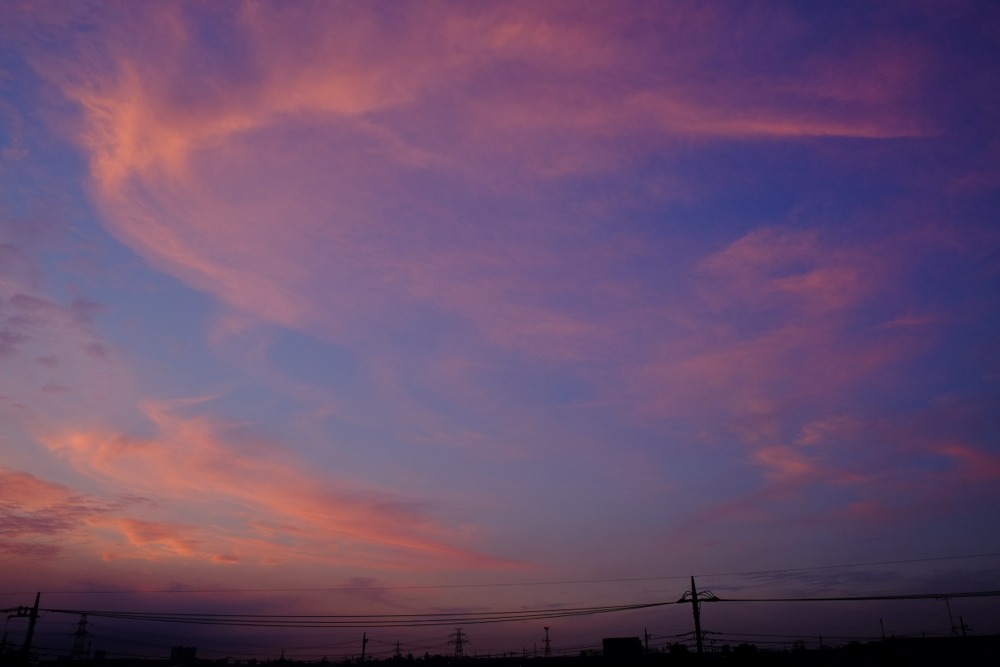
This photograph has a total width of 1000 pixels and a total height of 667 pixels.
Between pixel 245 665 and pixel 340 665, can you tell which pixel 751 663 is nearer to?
pixel 340 665

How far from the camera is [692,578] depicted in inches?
3187

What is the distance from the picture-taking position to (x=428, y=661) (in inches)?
5778

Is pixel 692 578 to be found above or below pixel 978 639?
above

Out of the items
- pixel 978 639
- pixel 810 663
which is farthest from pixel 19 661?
pixel 978 639

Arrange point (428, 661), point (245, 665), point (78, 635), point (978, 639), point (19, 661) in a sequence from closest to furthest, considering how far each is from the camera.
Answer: point (978, 639), point (19, 661), point (428, 661), point (78, 635), point (245, 665)

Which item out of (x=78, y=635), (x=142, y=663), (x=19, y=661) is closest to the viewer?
(x=19, y=661)

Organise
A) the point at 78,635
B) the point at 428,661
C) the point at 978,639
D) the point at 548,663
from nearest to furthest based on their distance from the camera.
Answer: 1. the point at 978,639
2. the point at 548,663
3. the point at 428,661
4. the point at 78,635

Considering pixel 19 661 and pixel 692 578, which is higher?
pixel 692 578

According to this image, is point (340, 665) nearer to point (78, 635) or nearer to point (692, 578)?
point (78, 635)

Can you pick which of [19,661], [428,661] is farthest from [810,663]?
[19,661]

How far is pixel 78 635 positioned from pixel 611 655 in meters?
127

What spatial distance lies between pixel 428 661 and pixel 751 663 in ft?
271

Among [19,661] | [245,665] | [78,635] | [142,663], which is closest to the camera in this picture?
[19,661]

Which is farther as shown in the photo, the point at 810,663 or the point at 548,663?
the point at 548,663
